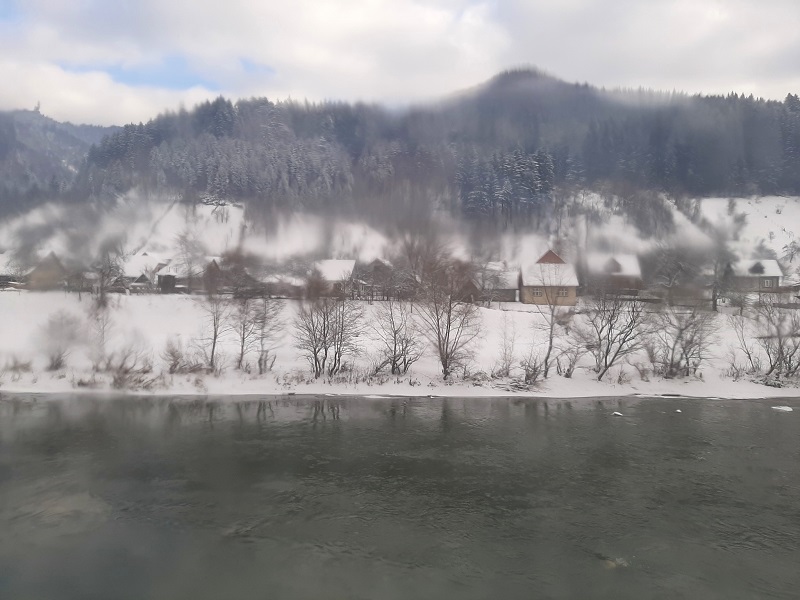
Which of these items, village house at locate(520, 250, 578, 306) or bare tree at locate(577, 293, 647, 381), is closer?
bare tree at locate(577, 293, 647, 381)

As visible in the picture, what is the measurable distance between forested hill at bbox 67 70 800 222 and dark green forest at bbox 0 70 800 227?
0.53ft

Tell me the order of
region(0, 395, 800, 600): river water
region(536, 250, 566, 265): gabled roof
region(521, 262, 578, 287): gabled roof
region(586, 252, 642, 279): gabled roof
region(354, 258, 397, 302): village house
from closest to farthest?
region(0, 395, 800, 600): river water
region(586, 252, 642, 279): gabled roof
region(354, 258, 397, 302): village house
region(521, 262, 578, 287): gabled roof
region(536, 250, 566, 265): gabled roof

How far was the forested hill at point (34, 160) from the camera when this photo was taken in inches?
1070

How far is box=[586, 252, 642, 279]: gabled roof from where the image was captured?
765 inches

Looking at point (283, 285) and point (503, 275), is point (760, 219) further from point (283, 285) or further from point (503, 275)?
point (283, 285)

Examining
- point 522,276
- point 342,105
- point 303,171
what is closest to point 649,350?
point 522,276

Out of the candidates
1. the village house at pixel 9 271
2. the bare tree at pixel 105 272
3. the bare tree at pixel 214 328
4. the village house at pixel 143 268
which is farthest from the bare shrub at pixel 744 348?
the village house at pixel 9 271

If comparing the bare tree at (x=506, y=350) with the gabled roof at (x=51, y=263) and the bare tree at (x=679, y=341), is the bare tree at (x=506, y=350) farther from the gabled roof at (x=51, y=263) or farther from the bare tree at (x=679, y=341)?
the gabled roof at (x=51, y=263)

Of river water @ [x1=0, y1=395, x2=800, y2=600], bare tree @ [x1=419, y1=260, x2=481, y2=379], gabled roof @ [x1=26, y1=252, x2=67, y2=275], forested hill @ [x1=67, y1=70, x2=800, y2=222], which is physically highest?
forested hill @ [x1=67, y1=70, x2=800, y2=222]

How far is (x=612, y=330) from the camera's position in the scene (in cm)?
1688

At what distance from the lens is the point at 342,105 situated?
62.9m

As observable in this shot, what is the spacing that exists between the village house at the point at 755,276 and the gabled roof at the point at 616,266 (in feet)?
16.7

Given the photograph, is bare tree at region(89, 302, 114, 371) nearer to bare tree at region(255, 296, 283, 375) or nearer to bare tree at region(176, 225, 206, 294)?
bare tree at region(255, 296, 283, 375)

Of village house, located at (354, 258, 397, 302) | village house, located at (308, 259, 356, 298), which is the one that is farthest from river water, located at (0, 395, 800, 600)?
village house, located at (354, 258, 397, 302)
